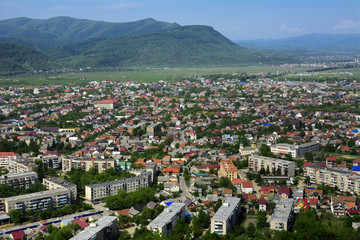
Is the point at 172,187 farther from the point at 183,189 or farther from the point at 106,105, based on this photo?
the point at 106,105

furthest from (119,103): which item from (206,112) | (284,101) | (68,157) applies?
(68,157)

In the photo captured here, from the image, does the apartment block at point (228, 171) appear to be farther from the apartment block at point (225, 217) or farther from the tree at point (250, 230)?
the tree at point (250, 230)

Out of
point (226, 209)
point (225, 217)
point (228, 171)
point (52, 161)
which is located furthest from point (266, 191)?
point (52, 161)

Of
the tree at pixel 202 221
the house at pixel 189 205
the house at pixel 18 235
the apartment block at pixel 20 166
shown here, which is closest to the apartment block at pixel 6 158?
the apartment block at pixel 20 166

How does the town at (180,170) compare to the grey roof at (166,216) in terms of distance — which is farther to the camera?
the town at (180,170)

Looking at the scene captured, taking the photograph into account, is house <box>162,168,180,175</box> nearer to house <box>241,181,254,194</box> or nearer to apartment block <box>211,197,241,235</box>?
house <box>241,181,254,194</box>

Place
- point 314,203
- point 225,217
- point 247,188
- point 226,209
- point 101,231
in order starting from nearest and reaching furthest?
point 101,231
point 225,217
point 226,209
point 314,203
point 247,188

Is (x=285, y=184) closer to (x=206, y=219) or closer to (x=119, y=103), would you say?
(x=206, y=219)
